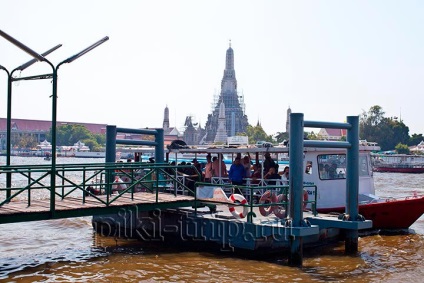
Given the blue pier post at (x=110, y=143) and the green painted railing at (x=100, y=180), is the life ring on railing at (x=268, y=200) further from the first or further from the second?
the blue pier post at (x=110, y=143)

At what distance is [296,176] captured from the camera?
536 inches

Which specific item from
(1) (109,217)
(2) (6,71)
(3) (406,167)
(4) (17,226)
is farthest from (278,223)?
(3) (406,167)

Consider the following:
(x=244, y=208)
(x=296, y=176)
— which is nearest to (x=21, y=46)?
(x=244, y=208)

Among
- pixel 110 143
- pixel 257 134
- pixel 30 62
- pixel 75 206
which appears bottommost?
pixel 75 206

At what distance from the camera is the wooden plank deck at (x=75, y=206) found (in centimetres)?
1266

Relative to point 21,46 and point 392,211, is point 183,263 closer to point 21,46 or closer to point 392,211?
point 21,46

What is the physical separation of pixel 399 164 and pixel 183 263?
265 feet

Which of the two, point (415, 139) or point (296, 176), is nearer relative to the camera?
point (296, 176)

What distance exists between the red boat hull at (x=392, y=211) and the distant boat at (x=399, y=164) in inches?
2599

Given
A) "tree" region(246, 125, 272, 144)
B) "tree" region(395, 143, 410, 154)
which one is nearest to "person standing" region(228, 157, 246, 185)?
"tree" region(395, 143, 410, 154)

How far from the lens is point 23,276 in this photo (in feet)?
43.2

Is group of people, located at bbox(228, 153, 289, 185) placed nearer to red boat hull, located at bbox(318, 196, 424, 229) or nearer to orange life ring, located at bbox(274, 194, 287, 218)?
red boat hull, located at bbox(318, 196, 424, 229)

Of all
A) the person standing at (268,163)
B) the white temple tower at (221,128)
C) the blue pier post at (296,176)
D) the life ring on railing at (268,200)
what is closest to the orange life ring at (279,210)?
the life ring on railing at (268,200)

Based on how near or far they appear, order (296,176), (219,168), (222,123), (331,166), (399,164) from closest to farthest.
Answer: (296,176) → (331,166) → (219,168) → (399,164) → (222,123)
